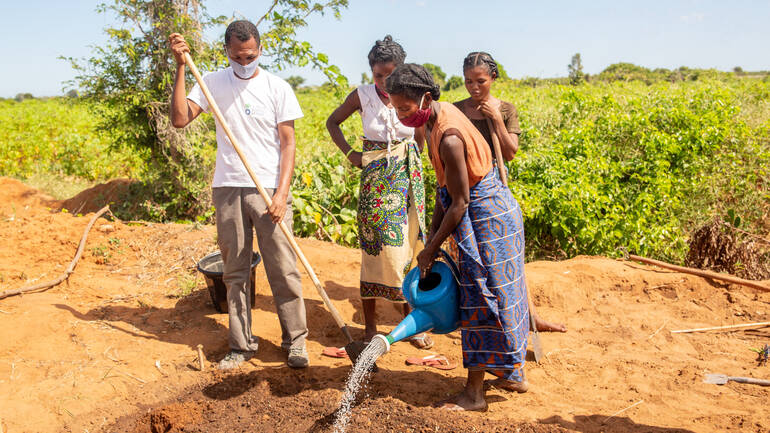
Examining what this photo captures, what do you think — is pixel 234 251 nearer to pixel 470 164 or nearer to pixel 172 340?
pixel 172 340

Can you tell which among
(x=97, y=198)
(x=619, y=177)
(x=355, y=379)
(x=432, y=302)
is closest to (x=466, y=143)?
(x=432, y=302)

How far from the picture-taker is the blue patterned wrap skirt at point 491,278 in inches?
99.4

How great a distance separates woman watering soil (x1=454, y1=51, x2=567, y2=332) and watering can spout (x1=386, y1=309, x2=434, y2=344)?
1147 mm

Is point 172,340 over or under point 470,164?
under

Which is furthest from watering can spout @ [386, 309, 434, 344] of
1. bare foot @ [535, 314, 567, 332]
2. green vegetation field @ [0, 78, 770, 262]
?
green vegetation field @ [0, 78, 770, 262]

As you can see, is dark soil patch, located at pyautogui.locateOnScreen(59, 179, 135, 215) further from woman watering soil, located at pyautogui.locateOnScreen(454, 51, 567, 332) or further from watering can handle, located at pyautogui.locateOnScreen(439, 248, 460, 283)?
watering can handle, located at pyautogui.locateOnScreen(439, 248, 460, 283)

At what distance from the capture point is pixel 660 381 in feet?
10.3

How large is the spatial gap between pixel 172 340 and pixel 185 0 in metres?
3.90

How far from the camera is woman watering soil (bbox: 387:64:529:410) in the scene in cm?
238

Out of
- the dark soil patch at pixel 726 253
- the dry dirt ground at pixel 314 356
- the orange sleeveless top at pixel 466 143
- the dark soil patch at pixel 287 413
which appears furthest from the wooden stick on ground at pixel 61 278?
the dark soil patch at pixel 726 253

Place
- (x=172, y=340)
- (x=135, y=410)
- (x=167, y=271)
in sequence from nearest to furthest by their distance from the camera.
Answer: (x=135, y=410) → (x=172, y=340) → (x=167, y=271)

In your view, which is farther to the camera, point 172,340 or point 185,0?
point 185,0

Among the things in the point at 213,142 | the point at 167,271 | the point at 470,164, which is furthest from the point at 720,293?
the point at 213,142

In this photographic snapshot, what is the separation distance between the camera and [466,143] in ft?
7.88
